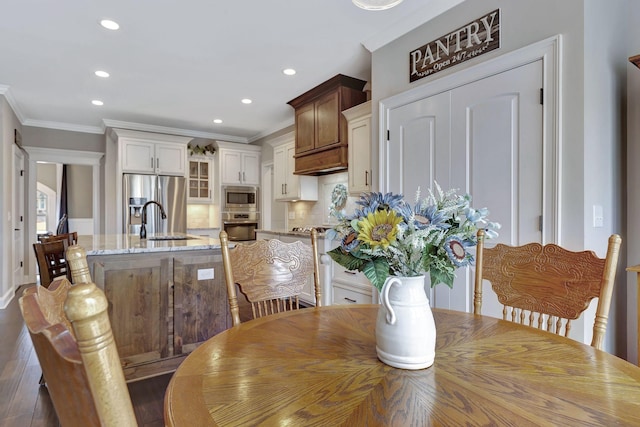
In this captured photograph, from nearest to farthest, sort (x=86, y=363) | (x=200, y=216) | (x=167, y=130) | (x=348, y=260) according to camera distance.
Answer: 1. (x=86, y=363)
2. (x=348, y=260)
3. (x=167, y=130)
4. (x=200, y=216)

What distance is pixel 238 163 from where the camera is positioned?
20.3 ft

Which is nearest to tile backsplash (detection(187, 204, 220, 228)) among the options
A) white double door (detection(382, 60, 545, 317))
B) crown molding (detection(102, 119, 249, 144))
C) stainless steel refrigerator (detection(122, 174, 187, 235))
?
stainless steel refrigerator (detection(122, 174, 187, 235))

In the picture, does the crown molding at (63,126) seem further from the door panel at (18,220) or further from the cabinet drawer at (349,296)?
the cabinet drawer at (349,296)

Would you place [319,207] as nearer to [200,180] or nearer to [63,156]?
[200,180]

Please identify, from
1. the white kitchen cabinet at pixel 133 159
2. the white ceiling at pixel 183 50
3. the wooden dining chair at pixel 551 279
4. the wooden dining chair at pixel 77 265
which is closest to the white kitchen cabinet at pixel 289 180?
the white ceiling at pixel 183 50

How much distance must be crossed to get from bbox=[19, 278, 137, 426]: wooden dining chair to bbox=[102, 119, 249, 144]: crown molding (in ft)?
19.3

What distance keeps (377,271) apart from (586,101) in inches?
69.1

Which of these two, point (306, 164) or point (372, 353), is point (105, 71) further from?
point (372, 353)

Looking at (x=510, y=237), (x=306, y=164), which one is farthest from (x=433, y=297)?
(x=306, y=164)

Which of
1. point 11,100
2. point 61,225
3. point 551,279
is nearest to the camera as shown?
point 551,279

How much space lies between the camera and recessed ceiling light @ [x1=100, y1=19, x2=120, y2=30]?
2.70 m

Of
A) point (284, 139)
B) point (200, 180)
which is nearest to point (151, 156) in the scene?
point (200, 180)

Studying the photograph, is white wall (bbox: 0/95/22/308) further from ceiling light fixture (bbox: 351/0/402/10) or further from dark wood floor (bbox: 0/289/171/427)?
ceiling light fixture (bbox: 351/0/402/10)

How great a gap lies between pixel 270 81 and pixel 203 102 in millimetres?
1183
